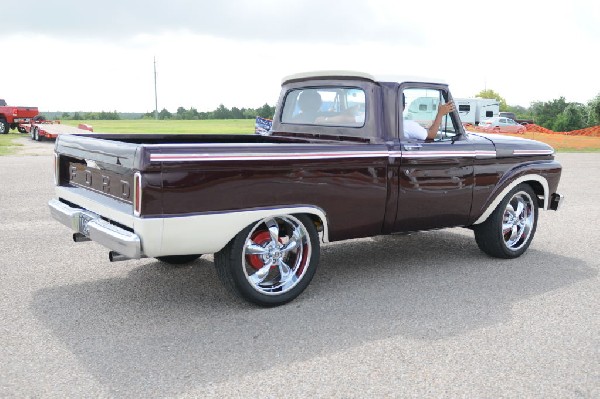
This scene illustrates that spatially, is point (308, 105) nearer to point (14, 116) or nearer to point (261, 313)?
point (261, 313)

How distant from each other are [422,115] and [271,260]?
6.81 ft

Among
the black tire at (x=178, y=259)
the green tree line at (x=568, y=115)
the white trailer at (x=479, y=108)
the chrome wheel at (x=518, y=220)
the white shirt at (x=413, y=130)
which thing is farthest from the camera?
the green tree line at (x=568, y=115)

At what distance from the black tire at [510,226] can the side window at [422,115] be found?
3.23 ft

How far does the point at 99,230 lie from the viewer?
440cm

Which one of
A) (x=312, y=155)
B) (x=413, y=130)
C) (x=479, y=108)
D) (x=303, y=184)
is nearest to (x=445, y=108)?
(x=413, y=130)

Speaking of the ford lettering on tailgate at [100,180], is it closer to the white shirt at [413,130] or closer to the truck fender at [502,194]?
the white shirt at [413,130]

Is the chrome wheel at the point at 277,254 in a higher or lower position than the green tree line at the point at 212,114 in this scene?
lower

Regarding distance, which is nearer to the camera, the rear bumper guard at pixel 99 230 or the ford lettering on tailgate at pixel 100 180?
the rear bumper guard at pixel 99 230

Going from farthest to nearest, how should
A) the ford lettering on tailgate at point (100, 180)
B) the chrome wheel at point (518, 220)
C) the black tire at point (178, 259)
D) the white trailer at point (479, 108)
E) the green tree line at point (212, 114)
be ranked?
the green tree line at point (212, 114)
the white trailer at point (479, 108)
the chrome wheel at point (518, 220)
the black tire at point (178, 259)
the ford lettering on tailgate at point (100, 180)

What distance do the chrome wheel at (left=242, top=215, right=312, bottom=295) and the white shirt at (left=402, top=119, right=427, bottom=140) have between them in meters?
1.38

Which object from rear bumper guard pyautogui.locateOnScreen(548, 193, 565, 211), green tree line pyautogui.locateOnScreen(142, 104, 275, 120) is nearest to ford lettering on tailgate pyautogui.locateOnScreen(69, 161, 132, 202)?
rear bumper guard pyautogui.locateOnScreen(548, 193, 565, 211)

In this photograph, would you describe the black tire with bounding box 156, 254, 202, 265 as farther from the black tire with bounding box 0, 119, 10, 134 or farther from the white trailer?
the white trailer

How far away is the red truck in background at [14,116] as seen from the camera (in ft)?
96.0

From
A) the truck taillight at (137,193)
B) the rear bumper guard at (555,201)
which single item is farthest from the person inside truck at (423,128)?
the truck taillight at (137,193)
